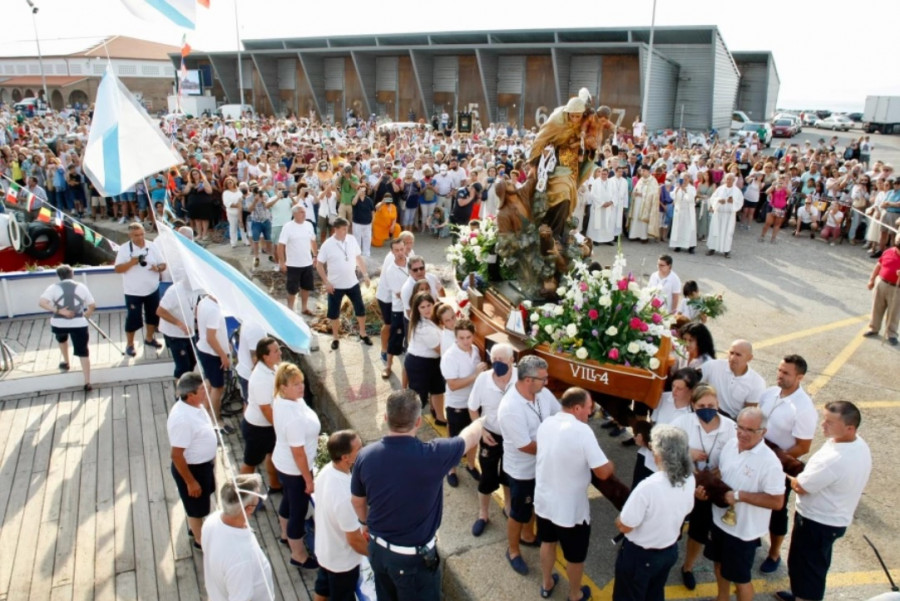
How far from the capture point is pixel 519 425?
4.60 m

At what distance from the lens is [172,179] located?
559 inches

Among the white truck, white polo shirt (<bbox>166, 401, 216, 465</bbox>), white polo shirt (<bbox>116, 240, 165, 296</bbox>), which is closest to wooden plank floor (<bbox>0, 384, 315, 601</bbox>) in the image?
white polo shirt (<bbox>166, 401, 216, 465</bbox>)

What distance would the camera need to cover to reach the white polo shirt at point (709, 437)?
14.9ft

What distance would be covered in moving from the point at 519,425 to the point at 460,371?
1.15m

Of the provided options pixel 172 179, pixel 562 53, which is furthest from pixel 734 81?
pixel 172 179

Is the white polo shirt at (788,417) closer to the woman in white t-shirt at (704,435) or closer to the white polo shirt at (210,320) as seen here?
the woman in white t-shirt at (704,435)

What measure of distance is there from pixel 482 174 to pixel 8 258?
31.7ft

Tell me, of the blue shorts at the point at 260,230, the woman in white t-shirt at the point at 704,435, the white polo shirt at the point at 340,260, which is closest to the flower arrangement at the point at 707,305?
the woman in white t-shirt at the point at 704,435

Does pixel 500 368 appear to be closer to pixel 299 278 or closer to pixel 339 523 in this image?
pixel 339 523

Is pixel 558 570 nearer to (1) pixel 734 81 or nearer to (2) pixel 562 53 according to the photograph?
(2) pixel 562 53

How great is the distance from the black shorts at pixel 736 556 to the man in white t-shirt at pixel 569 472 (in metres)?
0.92

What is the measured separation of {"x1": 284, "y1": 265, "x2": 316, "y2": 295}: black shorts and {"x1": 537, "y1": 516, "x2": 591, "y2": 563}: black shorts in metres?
5.92

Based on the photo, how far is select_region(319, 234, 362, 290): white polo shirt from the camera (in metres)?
8.26

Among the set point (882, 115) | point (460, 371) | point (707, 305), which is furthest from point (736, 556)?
point (882, 115)
